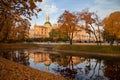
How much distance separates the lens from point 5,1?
715 inches

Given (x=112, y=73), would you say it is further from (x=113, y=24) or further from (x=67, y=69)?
(x=113, y=24)

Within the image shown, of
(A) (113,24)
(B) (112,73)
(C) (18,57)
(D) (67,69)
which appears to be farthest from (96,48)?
(B) (112,73)

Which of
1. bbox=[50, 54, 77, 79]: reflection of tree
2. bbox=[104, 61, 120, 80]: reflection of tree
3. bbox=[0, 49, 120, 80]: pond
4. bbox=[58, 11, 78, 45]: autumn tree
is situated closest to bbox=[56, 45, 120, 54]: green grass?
bbox=[58, 11, 78, 45]: autumn tree

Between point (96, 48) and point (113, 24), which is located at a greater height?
point (113, 24)

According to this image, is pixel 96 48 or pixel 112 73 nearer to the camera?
pixel 112 73

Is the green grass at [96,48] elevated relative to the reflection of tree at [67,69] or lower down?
elevated

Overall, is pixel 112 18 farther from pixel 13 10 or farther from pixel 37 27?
pixel 37 27

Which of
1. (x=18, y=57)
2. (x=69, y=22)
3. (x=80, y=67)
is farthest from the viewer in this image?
(x=69, y=22)

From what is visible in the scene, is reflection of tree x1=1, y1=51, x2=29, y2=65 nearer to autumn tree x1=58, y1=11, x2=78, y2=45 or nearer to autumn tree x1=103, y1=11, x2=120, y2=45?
autumn tree x1=58, y1=11, x2=78, y2=45

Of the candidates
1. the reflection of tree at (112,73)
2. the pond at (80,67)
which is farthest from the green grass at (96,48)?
the reflection of tree at (112,73)

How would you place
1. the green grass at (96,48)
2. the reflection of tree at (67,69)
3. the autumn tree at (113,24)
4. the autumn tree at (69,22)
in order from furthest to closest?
1. the autumn tree at (69,22)
2. the autumn tree at (113,24)
3. the green grass at (96,48)
4. the reflection of tree at (67,69)

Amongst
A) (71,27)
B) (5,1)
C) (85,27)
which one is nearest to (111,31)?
(85,27)

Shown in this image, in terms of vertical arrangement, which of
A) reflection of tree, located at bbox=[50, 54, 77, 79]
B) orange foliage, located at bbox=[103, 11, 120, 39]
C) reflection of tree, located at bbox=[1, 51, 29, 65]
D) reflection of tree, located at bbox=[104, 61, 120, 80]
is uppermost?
orange foliage, located at bbox=[103, 11, 120, 39]

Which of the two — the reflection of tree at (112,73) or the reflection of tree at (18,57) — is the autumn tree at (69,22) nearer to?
the reflection of tree at (18,57)
